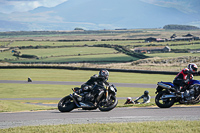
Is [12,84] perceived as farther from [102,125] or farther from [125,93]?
[102,125]

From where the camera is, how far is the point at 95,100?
1767 cm

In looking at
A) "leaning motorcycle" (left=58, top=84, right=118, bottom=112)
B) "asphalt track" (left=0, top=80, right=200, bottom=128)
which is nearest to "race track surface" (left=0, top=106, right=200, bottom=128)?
"asphalt track" (left=0, top=80, right=200, bottom=128)

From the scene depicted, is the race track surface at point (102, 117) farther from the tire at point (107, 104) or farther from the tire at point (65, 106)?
the tire at point (65, 106)

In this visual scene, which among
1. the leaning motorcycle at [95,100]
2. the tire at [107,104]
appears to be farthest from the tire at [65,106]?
the tire at [107,104]

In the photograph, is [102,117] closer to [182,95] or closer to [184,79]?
[182,95]

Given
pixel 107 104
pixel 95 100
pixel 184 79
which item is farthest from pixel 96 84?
pixel 184 79

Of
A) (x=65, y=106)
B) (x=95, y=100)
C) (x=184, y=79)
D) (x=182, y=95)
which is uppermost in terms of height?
(x=184, y=79)

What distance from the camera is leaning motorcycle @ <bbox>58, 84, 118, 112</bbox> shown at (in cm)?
1741

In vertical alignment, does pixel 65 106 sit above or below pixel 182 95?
below

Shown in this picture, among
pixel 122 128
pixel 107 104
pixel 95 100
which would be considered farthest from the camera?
pixel 95 100

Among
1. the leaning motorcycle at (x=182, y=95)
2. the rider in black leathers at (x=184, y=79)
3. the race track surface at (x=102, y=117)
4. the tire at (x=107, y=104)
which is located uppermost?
the rider in black leathers at (x=184, y=79)

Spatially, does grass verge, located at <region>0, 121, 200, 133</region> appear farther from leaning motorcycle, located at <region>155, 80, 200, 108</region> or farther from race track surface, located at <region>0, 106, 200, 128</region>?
leaning motorcycle, located at <region>155, 80, 200, 108</region>

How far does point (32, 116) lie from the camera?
16.2 meters

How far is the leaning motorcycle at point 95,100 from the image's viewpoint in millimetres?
17406
